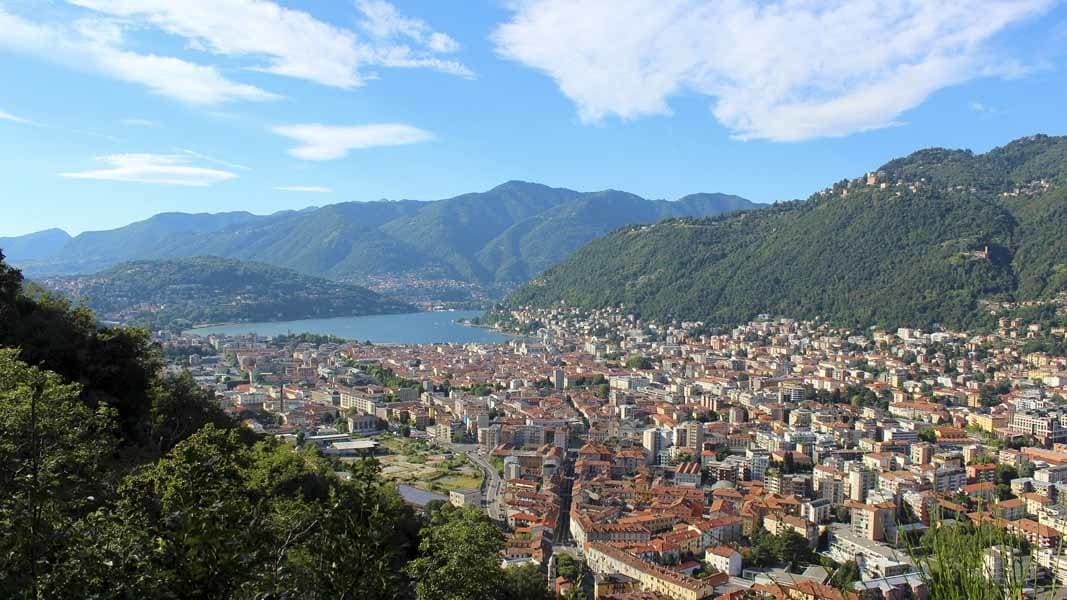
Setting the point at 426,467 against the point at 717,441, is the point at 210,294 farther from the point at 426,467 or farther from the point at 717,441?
the point at 717,441

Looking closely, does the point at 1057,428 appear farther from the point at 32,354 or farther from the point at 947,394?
the point at 32,354

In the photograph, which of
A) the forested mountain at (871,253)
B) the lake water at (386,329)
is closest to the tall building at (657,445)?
the forested mountain at (871,253)

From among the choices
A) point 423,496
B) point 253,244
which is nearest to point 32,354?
point 423,496

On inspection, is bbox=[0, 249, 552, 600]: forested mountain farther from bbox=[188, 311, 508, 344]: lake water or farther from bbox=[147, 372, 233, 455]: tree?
bbox=[188, 311, 508, 344]: lake water

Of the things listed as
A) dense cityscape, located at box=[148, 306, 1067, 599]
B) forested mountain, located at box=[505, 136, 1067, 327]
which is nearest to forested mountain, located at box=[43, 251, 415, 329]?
forested mountain, located at box=[505, 136, 1067, 327]

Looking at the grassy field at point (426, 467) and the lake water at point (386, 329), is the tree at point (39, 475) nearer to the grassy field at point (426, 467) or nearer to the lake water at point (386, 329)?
the grassy field at point (426, 467)

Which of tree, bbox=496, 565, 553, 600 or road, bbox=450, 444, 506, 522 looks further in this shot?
road, bbox=450, 444, 506, 522
